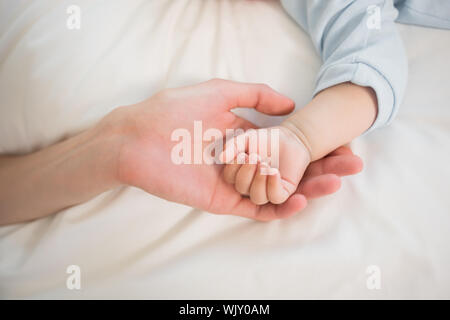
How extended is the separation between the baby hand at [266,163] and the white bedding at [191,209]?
7 centimetres

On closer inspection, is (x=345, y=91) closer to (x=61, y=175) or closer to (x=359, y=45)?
(x=359, y=45)

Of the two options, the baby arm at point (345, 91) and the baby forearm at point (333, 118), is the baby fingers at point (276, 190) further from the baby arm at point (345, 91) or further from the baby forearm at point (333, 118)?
the baby forearm at point (333, 118)

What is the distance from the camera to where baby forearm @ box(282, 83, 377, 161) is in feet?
2.38

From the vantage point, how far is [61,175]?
2.48 feet

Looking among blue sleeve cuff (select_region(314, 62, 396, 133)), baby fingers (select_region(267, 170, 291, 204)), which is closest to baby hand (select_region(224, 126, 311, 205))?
baby fingers (select_region(267, 170, 291, 204))

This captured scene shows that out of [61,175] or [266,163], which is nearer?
[266,163]

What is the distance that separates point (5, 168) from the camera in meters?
0.80

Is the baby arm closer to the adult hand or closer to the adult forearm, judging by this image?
the adult hand

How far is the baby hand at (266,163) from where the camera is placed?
0.64 metres

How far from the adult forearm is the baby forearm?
0.34 metres

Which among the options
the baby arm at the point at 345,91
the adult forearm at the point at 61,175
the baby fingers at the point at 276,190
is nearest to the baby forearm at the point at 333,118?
the baby arm at the point at 345,91

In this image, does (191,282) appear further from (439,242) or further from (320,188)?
(439,242)

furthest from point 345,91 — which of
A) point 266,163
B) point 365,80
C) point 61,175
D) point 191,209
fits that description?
point 61,175

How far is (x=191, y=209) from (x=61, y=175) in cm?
26
